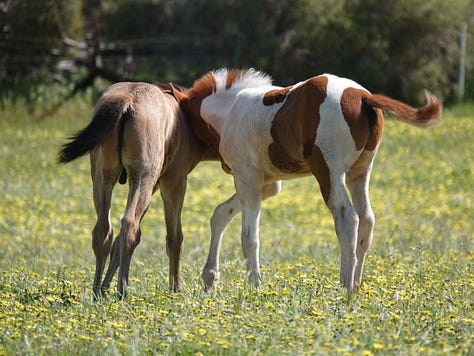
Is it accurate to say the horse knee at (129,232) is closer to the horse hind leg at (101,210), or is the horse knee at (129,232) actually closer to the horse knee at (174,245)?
the horse hind leg at (101,210)

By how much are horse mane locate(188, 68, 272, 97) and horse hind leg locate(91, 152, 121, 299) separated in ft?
4.45

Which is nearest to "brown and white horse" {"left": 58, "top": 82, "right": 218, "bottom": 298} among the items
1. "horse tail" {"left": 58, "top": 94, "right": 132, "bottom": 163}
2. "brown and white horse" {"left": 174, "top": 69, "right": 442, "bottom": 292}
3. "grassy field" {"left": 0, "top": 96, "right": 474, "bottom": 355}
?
"horse tail" {"left": 58, "top": 94, "right": 132, "bottom": 163}

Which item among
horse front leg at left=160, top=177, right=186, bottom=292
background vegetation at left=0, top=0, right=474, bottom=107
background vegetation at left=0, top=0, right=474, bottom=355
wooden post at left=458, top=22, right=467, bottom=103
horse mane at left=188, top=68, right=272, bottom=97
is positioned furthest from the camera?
wooden post at left=458, top=22, right=467, bottom=103

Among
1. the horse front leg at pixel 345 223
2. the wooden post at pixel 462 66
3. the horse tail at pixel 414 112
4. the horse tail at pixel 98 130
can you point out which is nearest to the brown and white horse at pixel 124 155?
the horse tail at pixel 98 130

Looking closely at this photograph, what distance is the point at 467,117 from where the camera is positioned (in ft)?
74.1

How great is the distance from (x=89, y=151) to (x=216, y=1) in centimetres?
1934

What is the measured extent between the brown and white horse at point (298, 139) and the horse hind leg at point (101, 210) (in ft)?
2.78

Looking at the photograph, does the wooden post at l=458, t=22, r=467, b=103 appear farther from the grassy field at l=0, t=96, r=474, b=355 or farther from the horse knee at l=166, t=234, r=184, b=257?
the horse knee at l=166, t=234, r=184, b=257

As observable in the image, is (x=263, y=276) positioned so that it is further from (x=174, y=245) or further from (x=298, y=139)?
(x=298, y=139)

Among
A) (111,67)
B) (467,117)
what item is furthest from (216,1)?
(467,117)

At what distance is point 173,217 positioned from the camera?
7535 mm

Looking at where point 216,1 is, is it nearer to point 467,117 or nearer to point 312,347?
point 467,117

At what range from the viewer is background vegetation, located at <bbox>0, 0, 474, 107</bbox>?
2353 cm

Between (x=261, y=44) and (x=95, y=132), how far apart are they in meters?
18.0
